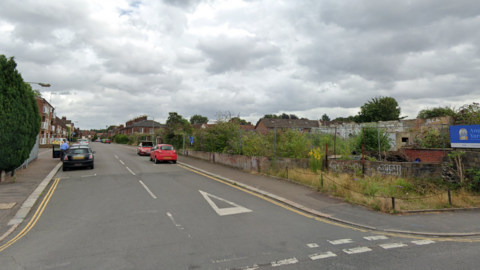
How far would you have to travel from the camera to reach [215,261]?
4.36m

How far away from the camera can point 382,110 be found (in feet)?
193

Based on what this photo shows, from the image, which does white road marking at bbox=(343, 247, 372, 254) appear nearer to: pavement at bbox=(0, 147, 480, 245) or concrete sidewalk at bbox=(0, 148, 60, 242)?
pavement at bbox=(0, 147, 480, 245)

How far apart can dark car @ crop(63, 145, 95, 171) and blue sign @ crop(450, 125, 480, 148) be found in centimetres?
1839

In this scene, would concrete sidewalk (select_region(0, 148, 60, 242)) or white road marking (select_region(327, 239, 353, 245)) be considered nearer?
white road marking (select_region(327, 239, 353, 245))

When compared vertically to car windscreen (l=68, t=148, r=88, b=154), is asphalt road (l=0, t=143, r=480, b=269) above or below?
below

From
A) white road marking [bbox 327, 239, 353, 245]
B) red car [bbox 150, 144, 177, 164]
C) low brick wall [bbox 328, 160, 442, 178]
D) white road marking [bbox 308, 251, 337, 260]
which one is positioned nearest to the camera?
white road marking [bbox 308, 251, 337, 260]

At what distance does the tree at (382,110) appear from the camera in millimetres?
58688

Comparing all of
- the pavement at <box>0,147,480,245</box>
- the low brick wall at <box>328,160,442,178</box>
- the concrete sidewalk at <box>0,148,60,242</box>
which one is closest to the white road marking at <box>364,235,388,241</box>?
the pavement at <box>0,147,480,245</box>

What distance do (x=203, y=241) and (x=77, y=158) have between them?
14205 mm

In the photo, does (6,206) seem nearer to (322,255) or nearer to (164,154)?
(322,255)

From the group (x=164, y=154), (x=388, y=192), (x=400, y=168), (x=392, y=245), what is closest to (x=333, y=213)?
(x=392, y=245)

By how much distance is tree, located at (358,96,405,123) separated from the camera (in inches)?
2311

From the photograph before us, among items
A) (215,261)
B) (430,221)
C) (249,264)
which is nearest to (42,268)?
(215,261)

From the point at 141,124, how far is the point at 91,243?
90307mm
